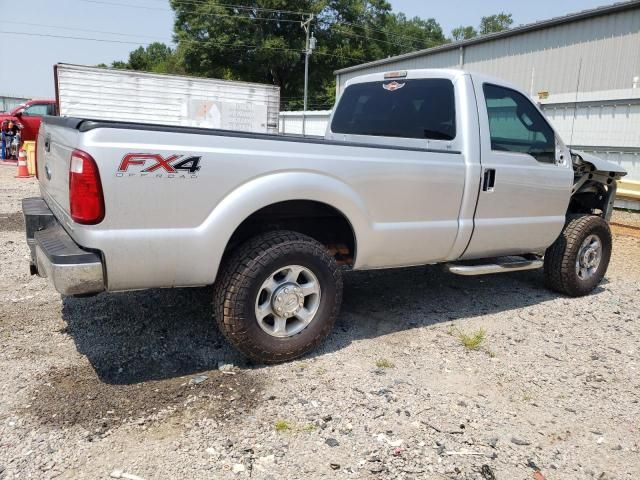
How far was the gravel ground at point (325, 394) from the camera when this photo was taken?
8.29 ft

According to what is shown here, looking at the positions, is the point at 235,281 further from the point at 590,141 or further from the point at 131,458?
the point at 590,141

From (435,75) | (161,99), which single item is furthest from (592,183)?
(161,99)

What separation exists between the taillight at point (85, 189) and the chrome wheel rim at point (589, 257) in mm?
4412

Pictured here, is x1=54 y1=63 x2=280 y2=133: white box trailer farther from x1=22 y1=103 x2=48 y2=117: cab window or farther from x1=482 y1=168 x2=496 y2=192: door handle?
x1=482 y1=168 x2=496 y2=192: door handle

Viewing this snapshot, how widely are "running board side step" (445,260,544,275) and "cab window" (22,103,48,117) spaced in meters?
18.1

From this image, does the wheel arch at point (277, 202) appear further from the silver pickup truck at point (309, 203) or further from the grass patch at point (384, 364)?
the grass patch at point (384, 364)

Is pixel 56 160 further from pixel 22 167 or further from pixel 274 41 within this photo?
pixel 274 41

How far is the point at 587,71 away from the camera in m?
13.7

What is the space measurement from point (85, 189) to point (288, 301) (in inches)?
53.0

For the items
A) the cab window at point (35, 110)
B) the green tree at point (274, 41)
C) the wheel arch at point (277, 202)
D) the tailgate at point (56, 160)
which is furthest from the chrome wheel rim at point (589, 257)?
the green tree at point (274, 41)

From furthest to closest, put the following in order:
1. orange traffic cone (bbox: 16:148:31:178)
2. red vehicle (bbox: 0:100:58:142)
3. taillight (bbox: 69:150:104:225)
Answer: red vehicle (bbox: 0:100:58:142) < orange traffic cone (bbox: 16:148:31:178) < taillight (bbox: 69:150:104:225)

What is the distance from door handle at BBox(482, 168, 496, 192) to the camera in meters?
4.19

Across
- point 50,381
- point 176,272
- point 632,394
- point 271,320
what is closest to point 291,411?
point 271,320

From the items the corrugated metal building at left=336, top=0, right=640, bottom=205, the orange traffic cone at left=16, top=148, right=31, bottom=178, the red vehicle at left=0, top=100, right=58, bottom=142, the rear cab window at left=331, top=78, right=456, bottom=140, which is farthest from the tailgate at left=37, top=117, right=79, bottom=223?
the red vehicle at left=0, top=100, right=58, bottom=142
